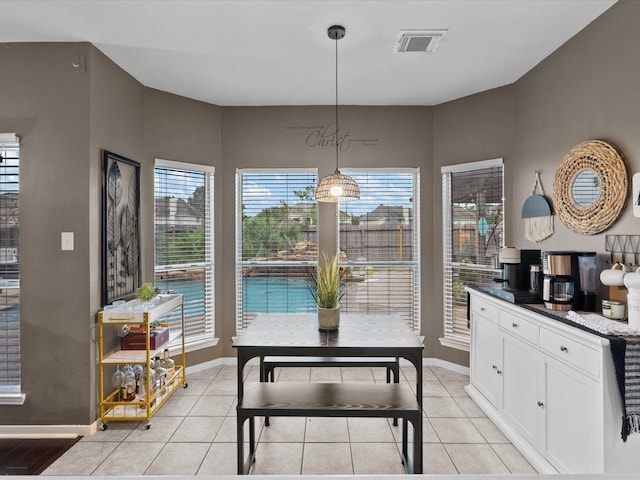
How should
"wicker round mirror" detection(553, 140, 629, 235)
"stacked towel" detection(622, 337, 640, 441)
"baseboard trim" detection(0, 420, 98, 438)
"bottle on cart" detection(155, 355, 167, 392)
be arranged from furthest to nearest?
"bottle on cart" detection(155, 355, 167, 392) < "baseboard trim" detection(0, 420, 98, 438) < "wicker round mirror" detection(553, 140, 629, 235) < "stacked towel" detection(622, 337, 640, 441)

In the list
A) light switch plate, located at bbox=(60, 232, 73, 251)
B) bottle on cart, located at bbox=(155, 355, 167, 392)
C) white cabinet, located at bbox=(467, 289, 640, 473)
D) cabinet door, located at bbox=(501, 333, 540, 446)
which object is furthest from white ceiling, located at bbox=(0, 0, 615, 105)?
bottle on cart, located at bbox=(155, 355, 167, 392)

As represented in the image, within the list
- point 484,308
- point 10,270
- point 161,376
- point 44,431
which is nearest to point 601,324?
point 484,308

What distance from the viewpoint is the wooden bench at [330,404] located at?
2.28m

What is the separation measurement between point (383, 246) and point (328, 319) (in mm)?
1937

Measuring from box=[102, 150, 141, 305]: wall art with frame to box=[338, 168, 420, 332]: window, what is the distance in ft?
6.74

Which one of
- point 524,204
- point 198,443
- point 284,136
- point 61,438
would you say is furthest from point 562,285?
point 61,438

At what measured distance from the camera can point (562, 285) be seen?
2.54 meters

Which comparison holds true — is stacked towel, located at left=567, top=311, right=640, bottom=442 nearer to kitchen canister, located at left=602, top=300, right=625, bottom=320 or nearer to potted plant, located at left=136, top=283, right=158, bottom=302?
kitchen canister, located at left=602, top=300, right=625, bottom=320

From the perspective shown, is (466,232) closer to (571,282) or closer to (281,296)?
(571,282)

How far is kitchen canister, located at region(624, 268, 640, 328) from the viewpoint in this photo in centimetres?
202

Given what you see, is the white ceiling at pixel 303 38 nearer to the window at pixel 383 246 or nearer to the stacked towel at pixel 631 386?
the window at pixel 383 246

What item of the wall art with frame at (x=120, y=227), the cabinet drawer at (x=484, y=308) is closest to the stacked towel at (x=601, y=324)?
the cabinet drawer at (x=484, y=308)

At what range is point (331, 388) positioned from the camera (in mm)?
2627

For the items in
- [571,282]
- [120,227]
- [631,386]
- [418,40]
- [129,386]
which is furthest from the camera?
[120,227]
